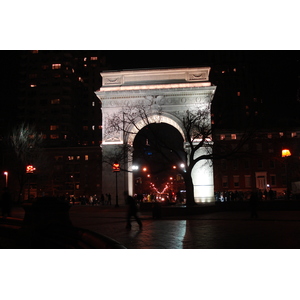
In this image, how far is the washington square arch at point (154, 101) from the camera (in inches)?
1342

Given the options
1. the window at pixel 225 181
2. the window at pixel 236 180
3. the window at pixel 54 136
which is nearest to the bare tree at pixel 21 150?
Result: the window at pixel 225 181

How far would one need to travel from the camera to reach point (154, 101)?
3466 cm

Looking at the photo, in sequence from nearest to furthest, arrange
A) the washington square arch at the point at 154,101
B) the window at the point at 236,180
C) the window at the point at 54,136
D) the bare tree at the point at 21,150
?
1. the washington square arch at the point at 154,101
2. the bare tree at the point at 21,150
3. the window at the point at 236,180
4. the window at the point at 54,136

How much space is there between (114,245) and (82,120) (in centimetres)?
8436

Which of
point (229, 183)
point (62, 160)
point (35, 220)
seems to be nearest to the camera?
point (35, 220)

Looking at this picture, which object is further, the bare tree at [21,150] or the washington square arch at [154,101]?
the bare tree at [21,150]

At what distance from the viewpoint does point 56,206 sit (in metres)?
8.98

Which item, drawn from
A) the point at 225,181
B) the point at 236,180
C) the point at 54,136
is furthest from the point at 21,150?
the point at 54,136

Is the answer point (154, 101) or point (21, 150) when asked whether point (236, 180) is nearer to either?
point (154, 101)

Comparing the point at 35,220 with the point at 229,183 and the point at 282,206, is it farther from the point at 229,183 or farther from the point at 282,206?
the point at 229,183

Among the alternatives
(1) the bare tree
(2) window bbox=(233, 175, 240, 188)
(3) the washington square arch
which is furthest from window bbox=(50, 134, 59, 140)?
(3) the washington square arch

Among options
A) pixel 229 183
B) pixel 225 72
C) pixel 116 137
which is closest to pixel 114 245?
pixel 116 137

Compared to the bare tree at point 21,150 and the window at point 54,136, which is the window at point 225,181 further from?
the window at point 54,136

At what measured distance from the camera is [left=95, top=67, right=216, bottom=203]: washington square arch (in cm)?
3409
